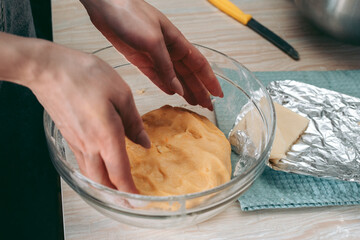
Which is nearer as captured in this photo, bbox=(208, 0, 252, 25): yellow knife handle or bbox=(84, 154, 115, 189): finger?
bbox=(84, 154, 115, 189): finger

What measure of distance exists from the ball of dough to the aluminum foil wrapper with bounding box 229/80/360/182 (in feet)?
0.29

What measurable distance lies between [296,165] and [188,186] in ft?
0.82

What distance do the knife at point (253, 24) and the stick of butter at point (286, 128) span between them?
0.90 feet

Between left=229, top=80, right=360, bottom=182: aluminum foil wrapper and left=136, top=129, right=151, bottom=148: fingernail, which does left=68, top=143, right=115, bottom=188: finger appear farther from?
left=229, top=80, right=360, bottom=182: aluminum foil wrapper

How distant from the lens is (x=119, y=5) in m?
0.64

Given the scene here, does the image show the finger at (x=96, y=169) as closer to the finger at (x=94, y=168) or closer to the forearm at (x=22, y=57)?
the finger at (x=94, y=168)

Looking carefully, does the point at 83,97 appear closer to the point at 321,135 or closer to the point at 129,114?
the point at 129,114

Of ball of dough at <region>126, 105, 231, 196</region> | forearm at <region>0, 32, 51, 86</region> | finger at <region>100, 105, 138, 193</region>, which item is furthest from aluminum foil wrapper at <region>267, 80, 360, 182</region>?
forearm at <region>0, 32, 51, 86</region>

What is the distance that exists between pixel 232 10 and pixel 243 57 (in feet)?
0.60

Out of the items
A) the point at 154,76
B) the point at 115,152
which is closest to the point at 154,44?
the point at 154,76

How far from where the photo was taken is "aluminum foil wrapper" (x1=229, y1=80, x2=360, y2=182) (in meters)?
0.73

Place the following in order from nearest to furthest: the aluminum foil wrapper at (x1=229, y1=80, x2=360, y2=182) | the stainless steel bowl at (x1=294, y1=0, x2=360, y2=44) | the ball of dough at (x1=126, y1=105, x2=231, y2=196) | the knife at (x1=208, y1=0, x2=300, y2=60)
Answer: the ball of dough at (x1=126, y1=105, x2=231, y2=196)
the aluminum foil wrapper at (x1=229, y1=80, x2=360, y2=182)
the stainless steel bowl at (x1=294, y1=0, x2=360, y2=44)
the knife at (x1=208, y1=0, x2=300, y2=60)

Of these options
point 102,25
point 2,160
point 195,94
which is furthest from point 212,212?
point 2,160

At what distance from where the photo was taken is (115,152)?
18.0 inches
